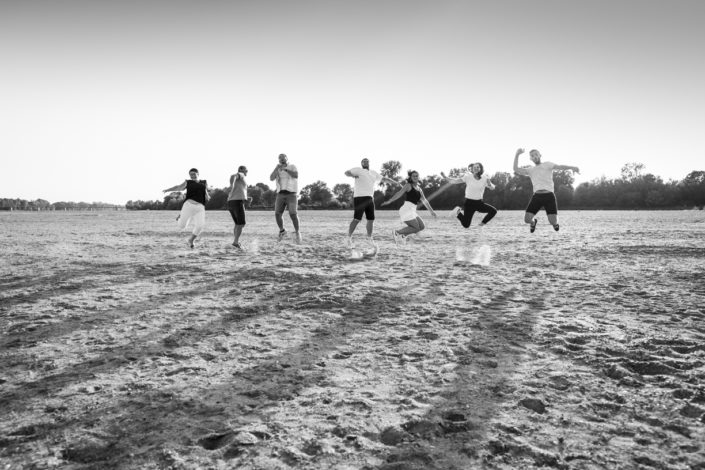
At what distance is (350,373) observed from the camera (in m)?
3.78

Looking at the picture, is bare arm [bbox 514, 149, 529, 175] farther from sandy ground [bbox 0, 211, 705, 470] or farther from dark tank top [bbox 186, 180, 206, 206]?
dark tank top [bbox 186, 180, 206, 206]

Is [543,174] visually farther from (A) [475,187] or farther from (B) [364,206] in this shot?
(B) [364,206]

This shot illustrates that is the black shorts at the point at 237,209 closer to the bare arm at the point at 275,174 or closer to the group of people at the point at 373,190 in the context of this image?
the group of people at the point at 373,190

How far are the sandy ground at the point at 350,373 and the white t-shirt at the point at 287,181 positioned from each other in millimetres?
4736

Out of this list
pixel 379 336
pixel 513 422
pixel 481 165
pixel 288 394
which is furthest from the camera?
pixel 481 165

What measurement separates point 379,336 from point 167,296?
3487 millimetres

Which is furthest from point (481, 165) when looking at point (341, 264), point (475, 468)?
point (475, 468)

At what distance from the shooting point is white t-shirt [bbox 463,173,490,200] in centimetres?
1161

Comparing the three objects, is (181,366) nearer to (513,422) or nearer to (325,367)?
(325,367)

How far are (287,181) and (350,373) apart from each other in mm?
9068

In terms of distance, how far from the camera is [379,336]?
4793 millimetres

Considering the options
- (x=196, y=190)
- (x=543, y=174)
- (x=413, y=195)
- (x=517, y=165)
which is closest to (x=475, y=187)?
(x=517, y=165)

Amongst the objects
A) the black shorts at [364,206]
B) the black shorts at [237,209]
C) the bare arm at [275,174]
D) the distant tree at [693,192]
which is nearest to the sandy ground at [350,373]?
the black shorts at [364,206]

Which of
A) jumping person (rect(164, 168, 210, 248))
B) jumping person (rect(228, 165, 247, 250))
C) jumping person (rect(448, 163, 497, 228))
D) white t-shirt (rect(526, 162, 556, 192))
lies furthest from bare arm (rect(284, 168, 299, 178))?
white t-shirt (rect(526, 162, 556, 192))
